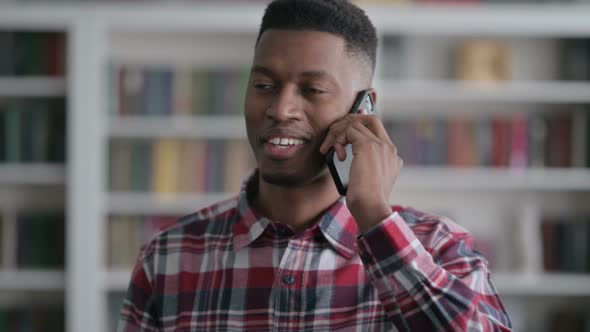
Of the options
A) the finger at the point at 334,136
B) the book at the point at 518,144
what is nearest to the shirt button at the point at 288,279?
the finger at the point at 334,136

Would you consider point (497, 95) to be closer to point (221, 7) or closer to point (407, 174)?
point (407, 174)

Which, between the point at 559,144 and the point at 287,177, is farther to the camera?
the point at 559,144

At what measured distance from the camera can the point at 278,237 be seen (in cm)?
106

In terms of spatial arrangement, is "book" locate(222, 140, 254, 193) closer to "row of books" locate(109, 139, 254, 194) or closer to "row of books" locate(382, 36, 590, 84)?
"row of books" locate(109, 139, 254, 194)

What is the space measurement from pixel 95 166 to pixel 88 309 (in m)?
0.66

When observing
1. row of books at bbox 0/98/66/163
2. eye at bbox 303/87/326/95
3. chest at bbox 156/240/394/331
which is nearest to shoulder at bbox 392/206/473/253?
chest at bbox 156/240/394/331

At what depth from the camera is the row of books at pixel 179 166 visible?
119 inches

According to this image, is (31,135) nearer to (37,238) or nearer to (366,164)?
(37,238)

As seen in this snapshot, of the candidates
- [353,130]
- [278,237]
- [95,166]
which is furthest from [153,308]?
[95,166]

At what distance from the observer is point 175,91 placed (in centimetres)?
301

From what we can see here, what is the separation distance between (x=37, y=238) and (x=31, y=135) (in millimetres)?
495

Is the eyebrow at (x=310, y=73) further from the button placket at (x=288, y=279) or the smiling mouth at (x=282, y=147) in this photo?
the button placket at (x=288, y=279)

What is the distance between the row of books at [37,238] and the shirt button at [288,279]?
235 cm

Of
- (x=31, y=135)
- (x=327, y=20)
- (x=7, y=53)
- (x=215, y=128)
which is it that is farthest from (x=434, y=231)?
(x=7, y=53)
